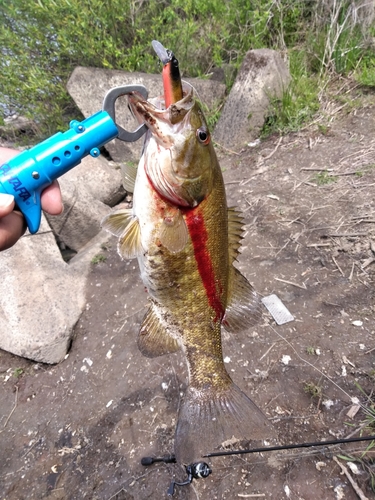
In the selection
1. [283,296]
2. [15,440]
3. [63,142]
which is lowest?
[283,296]

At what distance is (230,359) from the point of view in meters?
2.88

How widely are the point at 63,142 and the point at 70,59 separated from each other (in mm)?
6016

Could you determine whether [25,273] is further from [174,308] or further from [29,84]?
[29,84]

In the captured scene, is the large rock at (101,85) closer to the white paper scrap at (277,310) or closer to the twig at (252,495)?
the white paper scrap at (277,310)

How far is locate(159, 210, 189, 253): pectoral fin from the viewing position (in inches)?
55.7

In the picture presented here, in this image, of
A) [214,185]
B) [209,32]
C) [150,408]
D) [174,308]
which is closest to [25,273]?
[150,408]

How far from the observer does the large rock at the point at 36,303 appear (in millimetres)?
3430

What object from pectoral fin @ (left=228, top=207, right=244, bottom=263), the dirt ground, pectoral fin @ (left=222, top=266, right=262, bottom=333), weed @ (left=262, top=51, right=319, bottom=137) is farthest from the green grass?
pectoral fin @ (left=222, top=266, right=262, bottom=333)

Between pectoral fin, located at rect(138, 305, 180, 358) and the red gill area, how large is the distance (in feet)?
0.88

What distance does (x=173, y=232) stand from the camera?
4.65 ft

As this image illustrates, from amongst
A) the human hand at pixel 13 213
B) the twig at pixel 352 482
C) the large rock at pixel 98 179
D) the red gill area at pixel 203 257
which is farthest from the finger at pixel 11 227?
the large rock at pixel 98 179

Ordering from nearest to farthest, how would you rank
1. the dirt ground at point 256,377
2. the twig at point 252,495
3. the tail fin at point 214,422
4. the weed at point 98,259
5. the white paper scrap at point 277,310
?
1. the tail fin at point 214,422
2. the twig at point 252,495
3. the dirt ground at point 256,377
4. the white paper scrap at point 277,310
5. the weed at point 98,259

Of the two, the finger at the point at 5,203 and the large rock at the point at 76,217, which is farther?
the large rock at the point at 76,217

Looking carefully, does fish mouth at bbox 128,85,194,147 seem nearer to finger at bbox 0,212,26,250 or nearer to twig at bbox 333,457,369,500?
finger at bbox 0,212,26,250
